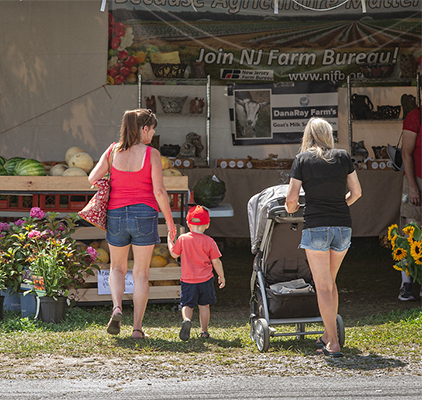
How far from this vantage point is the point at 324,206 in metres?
4.48

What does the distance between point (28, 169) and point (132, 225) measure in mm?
2222

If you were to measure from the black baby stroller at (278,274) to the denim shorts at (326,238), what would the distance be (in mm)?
352

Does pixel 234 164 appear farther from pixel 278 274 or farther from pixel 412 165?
pixel 278 274

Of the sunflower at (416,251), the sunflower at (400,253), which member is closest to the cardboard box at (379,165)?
the sunflower at (400,253)

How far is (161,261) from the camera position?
686cm

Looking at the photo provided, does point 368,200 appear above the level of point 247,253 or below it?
above

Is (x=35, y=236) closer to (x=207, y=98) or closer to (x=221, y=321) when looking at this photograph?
(x=221, y=321)

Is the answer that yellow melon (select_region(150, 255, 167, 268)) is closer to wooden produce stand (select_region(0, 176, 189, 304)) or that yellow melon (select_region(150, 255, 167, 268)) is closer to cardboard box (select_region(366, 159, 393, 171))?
wooden produce stand (select_region(0, 176, 189, 304))

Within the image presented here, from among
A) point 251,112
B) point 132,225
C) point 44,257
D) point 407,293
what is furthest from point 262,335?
point 251,112

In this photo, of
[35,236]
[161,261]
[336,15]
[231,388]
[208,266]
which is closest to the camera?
[231,388]

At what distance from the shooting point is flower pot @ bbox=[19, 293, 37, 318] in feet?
19.2

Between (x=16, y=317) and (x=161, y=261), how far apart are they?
1.65 metres

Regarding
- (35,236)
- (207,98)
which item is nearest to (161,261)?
(35,236)

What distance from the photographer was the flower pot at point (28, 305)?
5.86 metres
